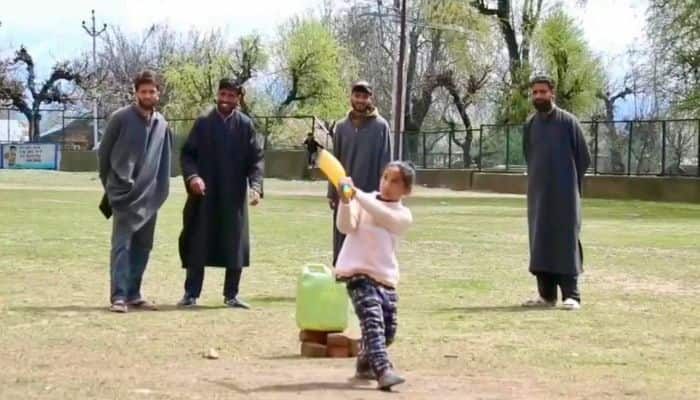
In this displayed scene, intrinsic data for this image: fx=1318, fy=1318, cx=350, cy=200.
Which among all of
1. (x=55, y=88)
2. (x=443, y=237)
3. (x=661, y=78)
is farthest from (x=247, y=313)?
(x=55, y=88)

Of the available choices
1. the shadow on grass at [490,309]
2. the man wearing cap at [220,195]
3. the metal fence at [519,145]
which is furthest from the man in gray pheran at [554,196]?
the metal fence at [519,145]

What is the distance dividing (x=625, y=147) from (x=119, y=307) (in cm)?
3399

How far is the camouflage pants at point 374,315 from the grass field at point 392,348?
0.18 meters

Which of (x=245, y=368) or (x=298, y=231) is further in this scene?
(x=298, y=231)

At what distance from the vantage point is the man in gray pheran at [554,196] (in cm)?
1066

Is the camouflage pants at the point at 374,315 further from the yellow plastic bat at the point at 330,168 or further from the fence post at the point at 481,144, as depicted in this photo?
the fence post at the point at 481,144

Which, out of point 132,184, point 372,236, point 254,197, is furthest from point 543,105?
point 372,236

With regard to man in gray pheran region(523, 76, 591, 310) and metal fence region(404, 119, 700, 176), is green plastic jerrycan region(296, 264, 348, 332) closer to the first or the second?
man in gray pheran region(523, 76, 591, 310)

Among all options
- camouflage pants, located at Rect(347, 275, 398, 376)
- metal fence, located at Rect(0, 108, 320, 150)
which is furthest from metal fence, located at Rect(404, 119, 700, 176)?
camouflage pants, located at Rect(347, 275, 398, 376)

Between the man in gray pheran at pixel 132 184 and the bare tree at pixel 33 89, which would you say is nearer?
the man in gray pheran at pixel 132 184

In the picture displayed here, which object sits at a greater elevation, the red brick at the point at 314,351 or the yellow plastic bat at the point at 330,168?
the yellow plastic bat at the point at 330,168

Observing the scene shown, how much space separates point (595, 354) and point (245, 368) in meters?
2.23

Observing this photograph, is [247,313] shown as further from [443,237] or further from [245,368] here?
[443,237]

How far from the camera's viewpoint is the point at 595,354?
8164 mm
